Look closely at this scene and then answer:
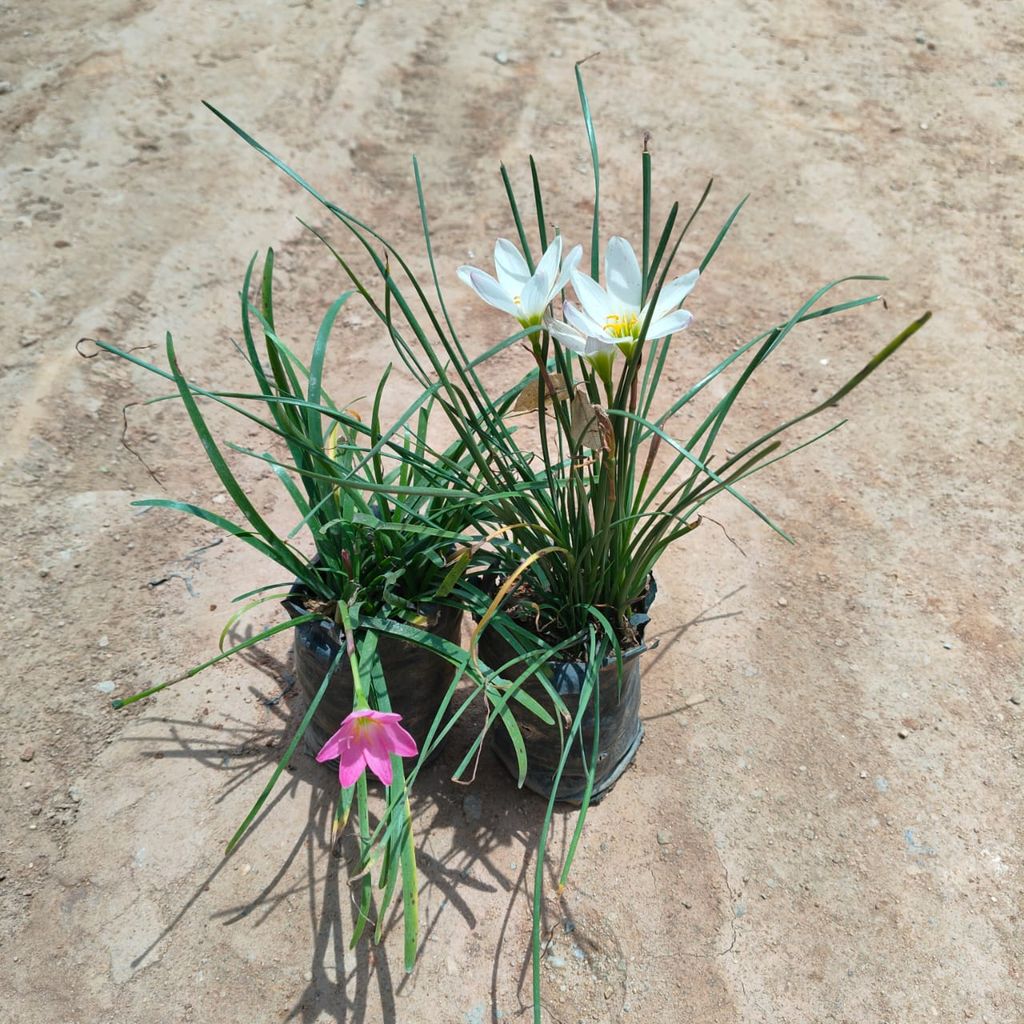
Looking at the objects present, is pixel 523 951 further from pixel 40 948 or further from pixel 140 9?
pixel 140 9

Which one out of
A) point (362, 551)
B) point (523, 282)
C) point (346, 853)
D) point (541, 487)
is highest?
point (523, 282)

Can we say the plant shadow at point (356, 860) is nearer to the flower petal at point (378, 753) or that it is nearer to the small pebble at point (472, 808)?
the small pebble at point (472, 808)

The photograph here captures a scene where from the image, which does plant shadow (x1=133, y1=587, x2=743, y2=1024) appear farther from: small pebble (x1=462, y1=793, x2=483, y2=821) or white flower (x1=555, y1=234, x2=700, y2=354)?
white flower (x1=555, y1=234, x2=700, y2=354)

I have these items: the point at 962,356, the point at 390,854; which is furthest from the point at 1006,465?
the point at 390,854

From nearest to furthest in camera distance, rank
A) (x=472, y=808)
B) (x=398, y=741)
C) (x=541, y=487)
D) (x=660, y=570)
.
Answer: (x=398, y=741)
(x=541, y=487)
(x=472, y=808)
(x=660, y=570)

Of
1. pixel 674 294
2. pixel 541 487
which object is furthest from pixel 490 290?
pixel 541 487

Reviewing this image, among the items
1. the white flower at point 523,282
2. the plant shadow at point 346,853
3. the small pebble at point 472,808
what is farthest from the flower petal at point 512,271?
the small pebble at point 472,808

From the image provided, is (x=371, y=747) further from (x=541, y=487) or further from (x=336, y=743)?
(x=541, y=487)
